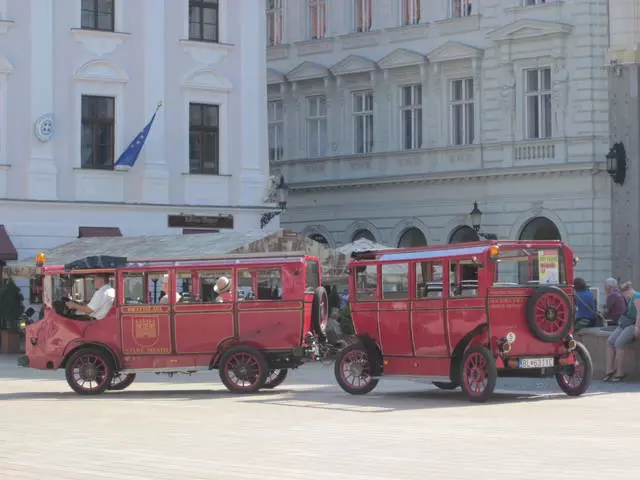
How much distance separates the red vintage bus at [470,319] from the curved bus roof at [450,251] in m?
0.02

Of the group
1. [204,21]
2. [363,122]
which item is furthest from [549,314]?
[363,122]

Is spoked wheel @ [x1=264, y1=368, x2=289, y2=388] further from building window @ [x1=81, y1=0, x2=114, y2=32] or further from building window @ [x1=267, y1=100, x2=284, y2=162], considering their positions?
building window @ [x1=267, y1=100, x2=284, y2=162]

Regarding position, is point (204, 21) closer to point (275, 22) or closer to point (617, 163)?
point (617, 163)

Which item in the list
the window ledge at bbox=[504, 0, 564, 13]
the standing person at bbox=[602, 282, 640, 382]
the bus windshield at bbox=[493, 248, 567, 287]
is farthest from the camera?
the window ledge at bbox=[504, 0, 564, 13]

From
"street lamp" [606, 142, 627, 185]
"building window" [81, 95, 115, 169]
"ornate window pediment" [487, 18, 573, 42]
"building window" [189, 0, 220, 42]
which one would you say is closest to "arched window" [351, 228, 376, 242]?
"ornate window pediment" [487, 18, 573, 42]

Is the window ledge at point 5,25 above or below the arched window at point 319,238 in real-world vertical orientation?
above

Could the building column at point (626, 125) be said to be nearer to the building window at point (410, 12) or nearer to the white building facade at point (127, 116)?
the building window at point (410, 12)

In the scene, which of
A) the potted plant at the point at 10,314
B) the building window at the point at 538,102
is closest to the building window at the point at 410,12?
the building window at the point at 538,102

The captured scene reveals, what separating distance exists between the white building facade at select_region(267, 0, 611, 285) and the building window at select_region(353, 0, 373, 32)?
2.6 inches

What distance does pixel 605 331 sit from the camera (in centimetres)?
2812

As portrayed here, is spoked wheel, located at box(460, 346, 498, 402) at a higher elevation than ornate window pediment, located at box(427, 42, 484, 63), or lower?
lower

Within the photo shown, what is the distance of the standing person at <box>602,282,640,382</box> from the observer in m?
27.0

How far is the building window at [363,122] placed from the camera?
55.5 metres

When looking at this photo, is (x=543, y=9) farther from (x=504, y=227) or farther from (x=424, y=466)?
(x=424, y=466)
